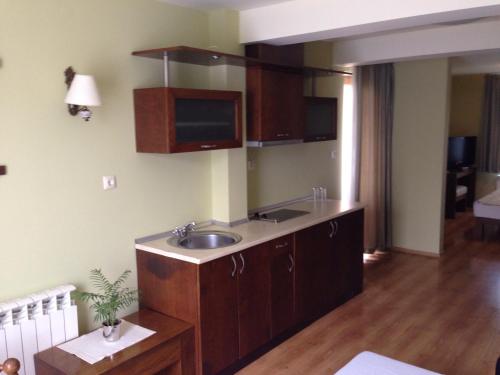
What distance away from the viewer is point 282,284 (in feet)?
11.1

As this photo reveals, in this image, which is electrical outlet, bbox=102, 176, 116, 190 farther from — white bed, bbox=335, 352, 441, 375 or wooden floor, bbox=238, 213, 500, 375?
white bed, bbox=335, 352, 441, 375

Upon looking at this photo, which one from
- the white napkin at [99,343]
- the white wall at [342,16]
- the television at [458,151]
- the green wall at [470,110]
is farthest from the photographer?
the green wall at [470,110]

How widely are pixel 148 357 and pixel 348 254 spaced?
2.14 metres

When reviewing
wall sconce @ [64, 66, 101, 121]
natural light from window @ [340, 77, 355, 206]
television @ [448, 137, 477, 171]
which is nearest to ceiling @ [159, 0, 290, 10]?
wall sconce @ [64, 66, 101, 121]

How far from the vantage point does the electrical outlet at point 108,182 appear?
2855 mm

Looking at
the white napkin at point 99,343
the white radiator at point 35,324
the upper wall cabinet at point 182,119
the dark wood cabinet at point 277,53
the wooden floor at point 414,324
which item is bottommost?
the wooden floor at point 414,324

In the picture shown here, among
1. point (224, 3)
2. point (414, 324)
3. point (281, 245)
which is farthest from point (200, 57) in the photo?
point (414, 324)

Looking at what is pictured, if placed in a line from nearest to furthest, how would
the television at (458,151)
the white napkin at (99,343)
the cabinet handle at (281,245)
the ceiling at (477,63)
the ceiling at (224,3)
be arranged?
the white napkin at (99,343) → the ceiling at (224,3) → the cabinet handle at (281,245) → the ceiling at (477,63) → the television at (458,151)

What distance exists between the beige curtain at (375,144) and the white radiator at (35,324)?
3614 mm

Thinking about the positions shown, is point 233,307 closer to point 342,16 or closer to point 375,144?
point 342,16

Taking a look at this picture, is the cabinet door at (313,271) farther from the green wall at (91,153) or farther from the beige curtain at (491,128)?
the beige curtain at (491,128)

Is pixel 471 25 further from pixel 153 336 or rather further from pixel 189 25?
pixel 153 336

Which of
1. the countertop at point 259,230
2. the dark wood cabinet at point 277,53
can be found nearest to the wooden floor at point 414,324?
the countertop at point 259,230

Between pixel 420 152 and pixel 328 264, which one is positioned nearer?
pixel 328 264
